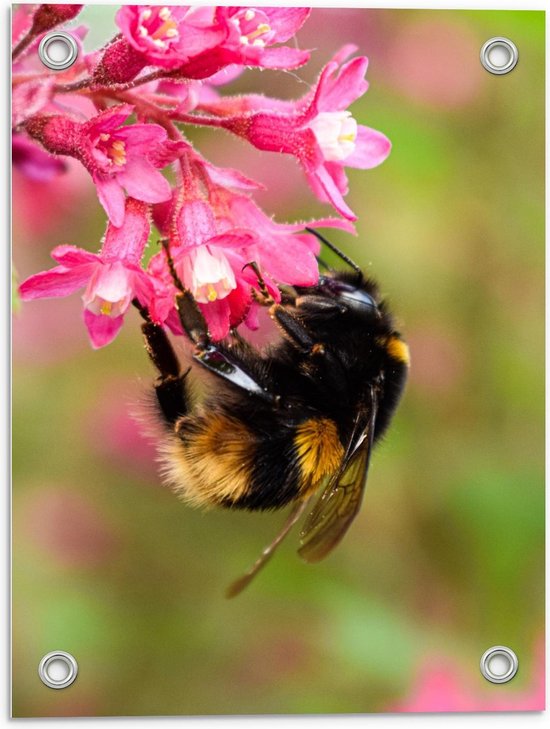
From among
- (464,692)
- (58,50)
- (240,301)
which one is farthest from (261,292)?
(464,692)

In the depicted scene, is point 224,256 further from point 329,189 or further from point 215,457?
point 215,457

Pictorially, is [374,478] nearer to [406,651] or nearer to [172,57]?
[406,651]

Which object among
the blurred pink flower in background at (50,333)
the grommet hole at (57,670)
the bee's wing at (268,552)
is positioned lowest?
the grommet hole at (57,670)

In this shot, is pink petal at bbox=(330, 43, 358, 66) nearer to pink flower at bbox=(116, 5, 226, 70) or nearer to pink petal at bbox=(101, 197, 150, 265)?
pink flower at bbox=(116, 5, 226, 70)

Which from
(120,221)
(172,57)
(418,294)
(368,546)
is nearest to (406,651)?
(368,546)

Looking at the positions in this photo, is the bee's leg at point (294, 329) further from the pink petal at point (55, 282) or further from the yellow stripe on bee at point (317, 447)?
the pink petal at point (55, 282)

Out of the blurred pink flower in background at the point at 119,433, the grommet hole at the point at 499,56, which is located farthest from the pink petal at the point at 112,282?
the grommet hole at the point at 499,56
